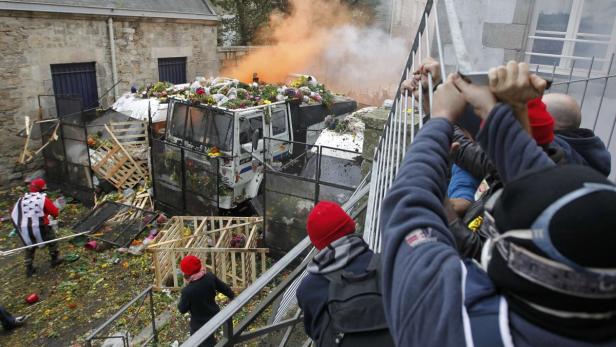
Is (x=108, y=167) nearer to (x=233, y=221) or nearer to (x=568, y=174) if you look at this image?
(x=233, y=221)

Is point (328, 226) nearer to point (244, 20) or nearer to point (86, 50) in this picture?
point (86, 50)

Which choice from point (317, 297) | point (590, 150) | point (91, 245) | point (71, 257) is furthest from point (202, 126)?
point (590, 150)

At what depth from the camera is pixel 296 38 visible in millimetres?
22125

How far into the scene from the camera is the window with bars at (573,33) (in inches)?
171

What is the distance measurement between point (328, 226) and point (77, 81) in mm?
12587

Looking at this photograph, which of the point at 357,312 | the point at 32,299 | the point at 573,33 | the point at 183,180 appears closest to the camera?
the point at 357,312

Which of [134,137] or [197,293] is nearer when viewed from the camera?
[197,293]

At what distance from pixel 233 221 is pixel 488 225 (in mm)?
7503

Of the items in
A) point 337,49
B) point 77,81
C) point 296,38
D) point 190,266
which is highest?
point 296,38

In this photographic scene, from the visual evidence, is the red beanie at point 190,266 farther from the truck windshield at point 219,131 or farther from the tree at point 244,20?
the tree at point 244,20

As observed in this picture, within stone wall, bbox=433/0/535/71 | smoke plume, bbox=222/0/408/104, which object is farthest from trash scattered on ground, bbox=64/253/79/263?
smoke plume, bbox=222/0/408/104

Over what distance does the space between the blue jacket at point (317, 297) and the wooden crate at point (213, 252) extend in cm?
497

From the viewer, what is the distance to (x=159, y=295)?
257 inches

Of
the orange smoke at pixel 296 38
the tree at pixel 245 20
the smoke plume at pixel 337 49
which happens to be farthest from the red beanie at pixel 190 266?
the tree at pixel 245 20
